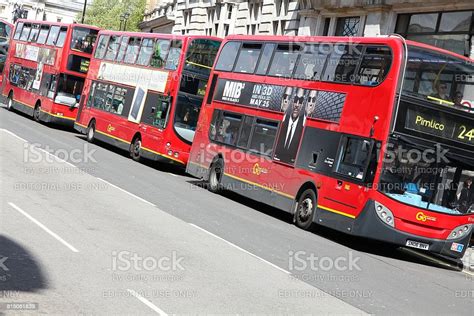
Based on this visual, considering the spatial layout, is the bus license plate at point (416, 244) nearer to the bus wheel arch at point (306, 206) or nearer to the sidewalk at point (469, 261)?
the sidewalk at point (469, 261)

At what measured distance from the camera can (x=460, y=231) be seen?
16.7 metres

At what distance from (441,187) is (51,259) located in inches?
345

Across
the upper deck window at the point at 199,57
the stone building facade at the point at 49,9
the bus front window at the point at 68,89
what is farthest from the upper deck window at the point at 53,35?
the stone building facade at the point at 49,9

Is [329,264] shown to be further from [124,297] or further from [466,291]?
[124,297]

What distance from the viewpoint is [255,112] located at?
21969 millimetres

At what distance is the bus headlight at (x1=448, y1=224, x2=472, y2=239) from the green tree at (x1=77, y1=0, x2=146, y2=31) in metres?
58.7

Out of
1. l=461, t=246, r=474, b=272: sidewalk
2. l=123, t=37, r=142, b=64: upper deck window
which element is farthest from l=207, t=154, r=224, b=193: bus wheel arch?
l=123, t=37, r=142, b=64: upper deck window

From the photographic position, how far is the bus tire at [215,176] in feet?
78.1

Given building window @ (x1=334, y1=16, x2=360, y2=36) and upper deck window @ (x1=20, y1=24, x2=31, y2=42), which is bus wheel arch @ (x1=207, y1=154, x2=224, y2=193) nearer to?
building window @ (x1=334, y1=16, x2=360, y2=36)

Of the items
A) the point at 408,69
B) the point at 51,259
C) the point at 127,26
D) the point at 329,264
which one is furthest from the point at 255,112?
the point at 127,26

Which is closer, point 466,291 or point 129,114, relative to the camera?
point 466,291

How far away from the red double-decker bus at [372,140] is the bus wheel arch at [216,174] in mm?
2499

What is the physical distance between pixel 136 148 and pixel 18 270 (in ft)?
68.2

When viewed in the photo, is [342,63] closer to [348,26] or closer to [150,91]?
[150,91]
